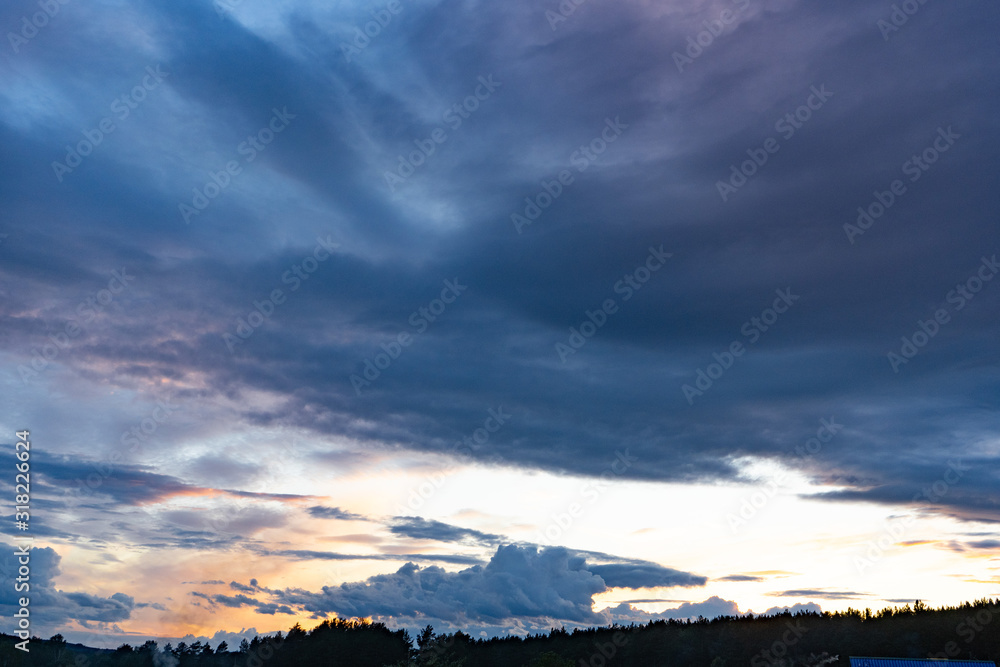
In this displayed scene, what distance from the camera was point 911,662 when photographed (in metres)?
62.3

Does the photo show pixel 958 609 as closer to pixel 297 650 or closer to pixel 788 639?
pixel 788 639

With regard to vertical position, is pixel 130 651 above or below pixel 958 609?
below

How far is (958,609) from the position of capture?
70562mm

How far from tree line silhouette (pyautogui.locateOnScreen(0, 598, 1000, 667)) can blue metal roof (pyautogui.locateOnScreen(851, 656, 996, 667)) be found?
8.07 feet

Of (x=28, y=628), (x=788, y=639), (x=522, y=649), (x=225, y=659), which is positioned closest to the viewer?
(x=28, y=628)

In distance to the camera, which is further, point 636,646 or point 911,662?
point 636,646

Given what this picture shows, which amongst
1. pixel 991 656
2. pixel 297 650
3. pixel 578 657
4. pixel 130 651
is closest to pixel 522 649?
pixel 578 657

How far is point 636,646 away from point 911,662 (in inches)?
1255

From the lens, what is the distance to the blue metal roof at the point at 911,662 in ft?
196

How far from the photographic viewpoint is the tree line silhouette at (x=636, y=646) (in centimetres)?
6962

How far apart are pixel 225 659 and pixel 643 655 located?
60454 millimetres

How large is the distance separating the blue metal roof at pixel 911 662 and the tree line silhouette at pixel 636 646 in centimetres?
246

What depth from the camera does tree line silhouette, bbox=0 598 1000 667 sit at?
6962 centimetres

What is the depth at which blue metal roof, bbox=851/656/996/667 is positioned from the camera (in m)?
59.8
